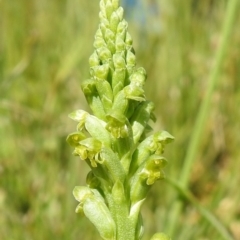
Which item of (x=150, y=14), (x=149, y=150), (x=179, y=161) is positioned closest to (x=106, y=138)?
(x=149, y=150)

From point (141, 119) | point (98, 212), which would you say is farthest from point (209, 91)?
point (98, 212)

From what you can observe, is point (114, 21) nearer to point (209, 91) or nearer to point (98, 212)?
point (98, 212)

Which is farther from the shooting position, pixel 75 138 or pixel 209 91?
pixel 209 91

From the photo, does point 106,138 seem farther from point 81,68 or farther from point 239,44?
point 239,44

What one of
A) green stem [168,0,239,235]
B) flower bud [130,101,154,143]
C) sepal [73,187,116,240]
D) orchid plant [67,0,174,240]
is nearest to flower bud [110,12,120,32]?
orchid plant [67,0,174,240]

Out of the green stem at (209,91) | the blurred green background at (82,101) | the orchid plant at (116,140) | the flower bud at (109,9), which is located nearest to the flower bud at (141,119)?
the orchid plant at (116,140)

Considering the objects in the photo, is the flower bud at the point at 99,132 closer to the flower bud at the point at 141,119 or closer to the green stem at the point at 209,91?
the flower bud at the point at 141,119
